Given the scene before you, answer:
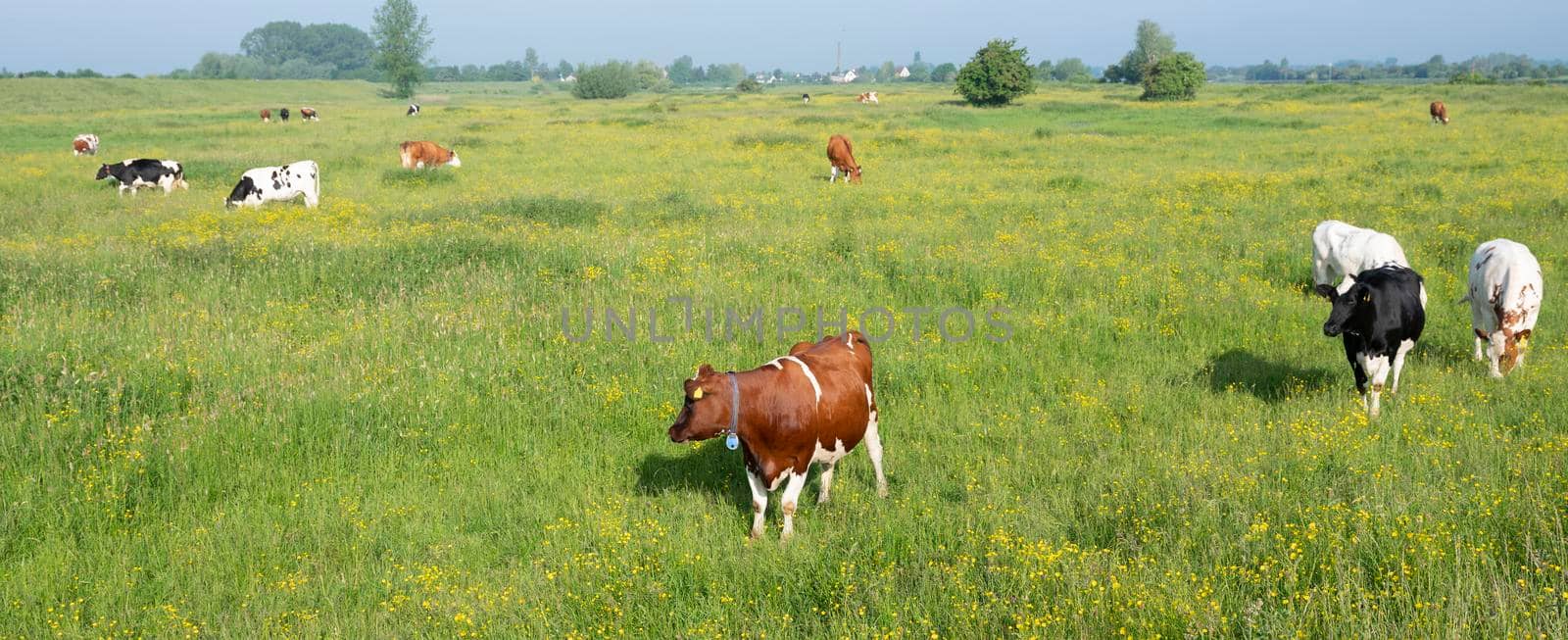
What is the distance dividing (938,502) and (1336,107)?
49955mm

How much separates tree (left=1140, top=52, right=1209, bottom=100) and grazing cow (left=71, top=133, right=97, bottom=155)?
57377mm

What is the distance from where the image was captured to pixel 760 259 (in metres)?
12.8

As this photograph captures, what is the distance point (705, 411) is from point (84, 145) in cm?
3348

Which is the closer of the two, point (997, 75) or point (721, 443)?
point (721, 443)

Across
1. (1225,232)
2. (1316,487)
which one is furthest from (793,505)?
(1225,232)

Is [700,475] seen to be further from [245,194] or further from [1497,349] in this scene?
[245,194]

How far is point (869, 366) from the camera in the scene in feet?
21.7

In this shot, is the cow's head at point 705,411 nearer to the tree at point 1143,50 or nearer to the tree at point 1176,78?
the tree at point 1176,78

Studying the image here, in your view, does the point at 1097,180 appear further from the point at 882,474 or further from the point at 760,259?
the point at 882,474

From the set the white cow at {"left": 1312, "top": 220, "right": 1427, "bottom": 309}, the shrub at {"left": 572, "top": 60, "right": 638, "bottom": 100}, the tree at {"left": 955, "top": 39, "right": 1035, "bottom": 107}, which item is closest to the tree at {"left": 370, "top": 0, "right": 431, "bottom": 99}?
the shrub at {"left": 572, "top": 60, "right": 638, "bottom": 100}

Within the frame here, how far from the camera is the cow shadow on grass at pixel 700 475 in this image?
6.45 meters

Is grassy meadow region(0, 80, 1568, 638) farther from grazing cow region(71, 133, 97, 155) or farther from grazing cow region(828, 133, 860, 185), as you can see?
grazing cow region(71, 133, 97, 155)

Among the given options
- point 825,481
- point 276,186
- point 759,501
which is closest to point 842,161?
point 276,186

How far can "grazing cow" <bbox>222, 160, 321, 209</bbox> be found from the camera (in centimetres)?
1905
